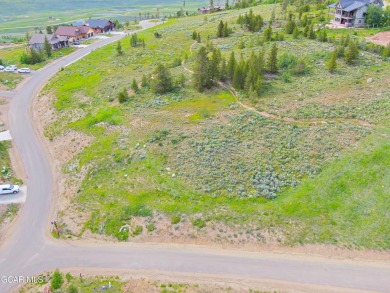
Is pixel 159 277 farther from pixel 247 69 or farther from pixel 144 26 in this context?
pixel 144 26

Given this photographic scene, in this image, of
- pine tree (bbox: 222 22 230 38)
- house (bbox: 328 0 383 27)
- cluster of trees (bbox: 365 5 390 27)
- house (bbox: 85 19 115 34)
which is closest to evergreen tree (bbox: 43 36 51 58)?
house (bbox: 85 19 115 34)

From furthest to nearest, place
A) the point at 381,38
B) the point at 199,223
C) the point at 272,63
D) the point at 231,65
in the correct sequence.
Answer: the point at 381,38
the point at 272,63
the point at 231,65
the point at 199,223

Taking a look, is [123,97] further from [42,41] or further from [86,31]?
[86,31]

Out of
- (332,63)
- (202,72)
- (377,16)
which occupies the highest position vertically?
(377,16)

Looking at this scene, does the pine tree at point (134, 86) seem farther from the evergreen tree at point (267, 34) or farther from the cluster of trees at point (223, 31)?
the cluster of trees at point (223, 31)

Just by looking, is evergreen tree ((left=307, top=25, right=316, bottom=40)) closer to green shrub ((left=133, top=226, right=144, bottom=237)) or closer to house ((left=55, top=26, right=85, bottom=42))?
green shrub ((left=133, top=226, right=144, bottom=237))

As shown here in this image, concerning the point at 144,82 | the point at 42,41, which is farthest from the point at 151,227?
the point at 42,41
